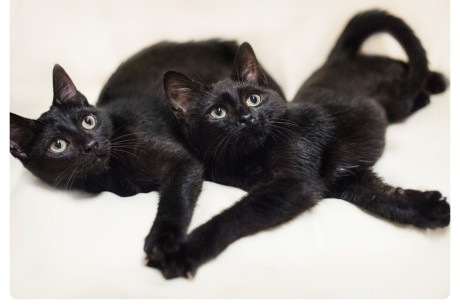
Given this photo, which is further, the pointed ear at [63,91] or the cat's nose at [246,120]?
the pointed ear at [63,91]

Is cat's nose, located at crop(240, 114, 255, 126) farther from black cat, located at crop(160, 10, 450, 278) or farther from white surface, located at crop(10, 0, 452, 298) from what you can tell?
white surface, located at crop(10, 0, 452, 298)

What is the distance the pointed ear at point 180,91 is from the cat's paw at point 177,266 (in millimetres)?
573

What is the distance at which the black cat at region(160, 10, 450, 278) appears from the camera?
4.76ft

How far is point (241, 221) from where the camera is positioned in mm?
1443

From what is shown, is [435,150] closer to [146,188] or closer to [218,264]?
[218,264]

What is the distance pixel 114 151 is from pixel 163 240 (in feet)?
1.58

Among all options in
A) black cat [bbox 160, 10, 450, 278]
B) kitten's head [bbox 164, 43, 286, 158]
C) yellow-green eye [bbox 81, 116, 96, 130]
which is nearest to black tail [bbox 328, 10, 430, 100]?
black cat [bbox 160, 10, 450, 278]

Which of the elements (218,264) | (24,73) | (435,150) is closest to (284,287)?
(218,264)

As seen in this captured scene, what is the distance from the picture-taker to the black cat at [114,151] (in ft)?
5.10

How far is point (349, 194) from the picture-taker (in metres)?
1.65

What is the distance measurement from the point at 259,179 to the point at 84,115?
0.67m

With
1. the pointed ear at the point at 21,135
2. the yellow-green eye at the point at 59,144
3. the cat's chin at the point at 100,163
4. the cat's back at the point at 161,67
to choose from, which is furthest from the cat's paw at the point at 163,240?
the cat's back at the point at 161,67

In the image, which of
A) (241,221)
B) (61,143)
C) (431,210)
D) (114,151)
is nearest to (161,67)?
(114,151)

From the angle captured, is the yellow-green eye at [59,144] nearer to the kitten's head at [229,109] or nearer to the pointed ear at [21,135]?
the pointed ear at [21,135]
